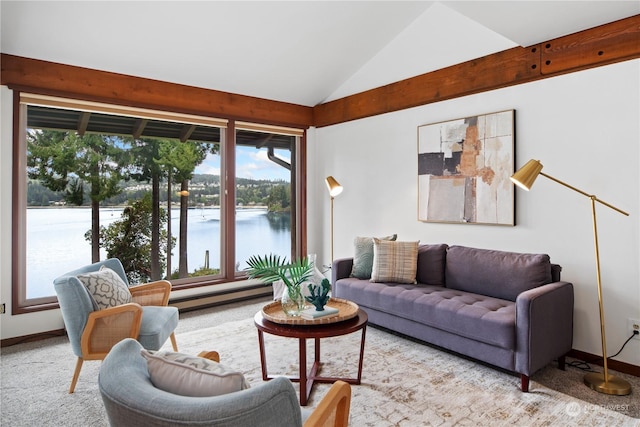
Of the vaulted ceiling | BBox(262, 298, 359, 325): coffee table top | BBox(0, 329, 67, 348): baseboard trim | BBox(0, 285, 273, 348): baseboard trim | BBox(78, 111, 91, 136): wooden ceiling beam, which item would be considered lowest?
BBox(0, 329, 67, 348): baseboard trim

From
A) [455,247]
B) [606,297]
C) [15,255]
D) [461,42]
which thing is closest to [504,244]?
[455,247]

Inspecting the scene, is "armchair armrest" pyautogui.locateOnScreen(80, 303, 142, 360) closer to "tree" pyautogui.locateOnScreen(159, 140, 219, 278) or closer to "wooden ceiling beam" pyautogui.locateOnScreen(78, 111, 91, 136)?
"tree" pyautogui.locateOnScreen(159, 140, 219, 278)

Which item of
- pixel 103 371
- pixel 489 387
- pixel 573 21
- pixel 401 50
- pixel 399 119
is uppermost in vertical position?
pixel 401 50

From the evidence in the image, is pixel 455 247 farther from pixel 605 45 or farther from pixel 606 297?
pixel 605 45

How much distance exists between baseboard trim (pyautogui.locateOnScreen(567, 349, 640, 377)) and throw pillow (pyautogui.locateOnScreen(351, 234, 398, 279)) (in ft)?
6.01

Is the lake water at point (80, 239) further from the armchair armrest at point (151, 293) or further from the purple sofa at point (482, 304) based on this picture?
the purple sofa at point (482, 304)

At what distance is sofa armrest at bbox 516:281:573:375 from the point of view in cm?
258

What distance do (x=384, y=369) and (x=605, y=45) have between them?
2928mm

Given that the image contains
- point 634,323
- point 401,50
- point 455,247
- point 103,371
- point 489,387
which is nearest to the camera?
point 103,371

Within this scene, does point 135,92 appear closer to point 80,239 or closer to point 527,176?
point 80,239

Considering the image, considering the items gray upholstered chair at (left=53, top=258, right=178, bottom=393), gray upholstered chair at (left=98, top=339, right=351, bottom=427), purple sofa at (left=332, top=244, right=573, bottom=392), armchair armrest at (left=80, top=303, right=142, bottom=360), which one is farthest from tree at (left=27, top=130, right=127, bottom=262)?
gray upholstered chair at (left=98, top=339, right=351, bottom=427)

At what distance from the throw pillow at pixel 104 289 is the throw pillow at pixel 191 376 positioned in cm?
171

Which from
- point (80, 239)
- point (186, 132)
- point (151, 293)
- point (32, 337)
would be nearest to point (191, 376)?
point (151, 293)

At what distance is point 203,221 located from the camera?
481cm
